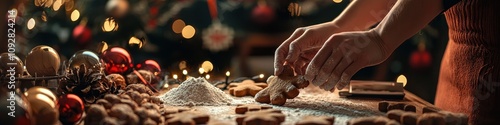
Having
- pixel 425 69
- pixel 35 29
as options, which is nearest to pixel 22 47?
pixel 35 29

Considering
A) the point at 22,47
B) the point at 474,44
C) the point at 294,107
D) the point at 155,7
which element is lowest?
the point at 294,107

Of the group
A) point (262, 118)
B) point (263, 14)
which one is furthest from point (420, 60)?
point (262, 118)

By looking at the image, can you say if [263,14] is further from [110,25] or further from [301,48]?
[301,48]

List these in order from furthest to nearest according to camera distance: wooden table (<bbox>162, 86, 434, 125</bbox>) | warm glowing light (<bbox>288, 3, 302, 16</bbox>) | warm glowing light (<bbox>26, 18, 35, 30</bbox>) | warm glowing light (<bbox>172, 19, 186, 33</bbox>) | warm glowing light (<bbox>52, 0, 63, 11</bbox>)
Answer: warm glowing light (<bbox>288, 3, 302, 16</bbox>) → warm glowing light (<bbox>172, 19, 186, 33</bbox>) → warm glowing light (<bbox>52, 0, 63, 11</bbox>) → warm glowing light (<bbox>26, 18, 35, 30</bbox>) → wooden table (<bbox>162, 86, 434, 125</bbox>)

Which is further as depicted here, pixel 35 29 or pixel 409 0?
pixel 35 29

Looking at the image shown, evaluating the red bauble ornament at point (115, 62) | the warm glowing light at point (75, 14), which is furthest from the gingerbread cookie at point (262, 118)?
the warm glowing light at point (75, 14)

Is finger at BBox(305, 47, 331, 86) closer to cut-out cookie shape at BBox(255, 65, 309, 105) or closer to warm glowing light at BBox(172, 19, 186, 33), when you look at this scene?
cut-out cookie shape at BBox(255, 65, 309, 105)

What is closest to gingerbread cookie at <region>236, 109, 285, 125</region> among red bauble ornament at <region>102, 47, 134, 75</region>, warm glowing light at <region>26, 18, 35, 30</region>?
red bauble ornament at <region>102, 47, 134, 75</region>

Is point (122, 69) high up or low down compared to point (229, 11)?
down

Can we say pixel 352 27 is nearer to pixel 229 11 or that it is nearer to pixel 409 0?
pixel 409 0
